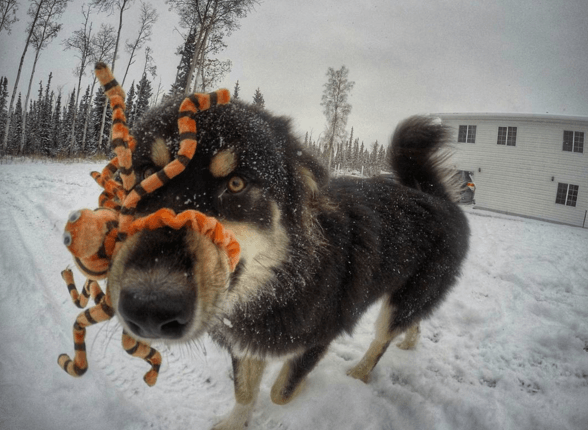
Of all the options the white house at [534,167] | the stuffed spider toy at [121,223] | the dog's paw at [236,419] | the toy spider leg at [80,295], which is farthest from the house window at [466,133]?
the toy spider leg at [80,295]

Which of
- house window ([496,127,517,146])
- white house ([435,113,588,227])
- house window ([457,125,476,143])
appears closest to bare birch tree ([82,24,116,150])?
white house ([435,113,588,227])

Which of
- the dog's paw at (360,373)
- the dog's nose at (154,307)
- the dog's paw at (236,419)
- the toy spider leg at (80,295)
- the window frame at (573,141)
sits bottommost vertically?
the dog's paw at (236,419)

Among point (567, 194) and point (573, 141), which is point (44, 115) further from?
point (573, 141)

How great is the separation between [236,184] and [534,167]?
534 cm

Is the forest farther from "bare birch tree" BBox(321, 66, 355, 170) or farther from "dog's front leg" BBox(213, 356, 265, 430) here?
"dog's front leg" BBox(213, 356, 265, 430)

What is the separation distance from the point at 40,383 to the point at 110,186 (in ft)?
5.50

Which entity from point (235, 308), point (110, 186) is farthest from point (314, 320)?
point (110, 186)

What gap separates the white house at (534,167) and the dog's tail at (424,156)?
0.37 metres

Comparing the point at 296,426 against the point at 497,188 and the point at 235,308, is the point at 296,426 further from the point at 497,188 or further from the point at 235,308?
the point at 497,188

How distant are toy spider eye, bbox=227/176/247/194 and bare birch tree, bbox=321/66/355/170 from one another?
1441 millimetres

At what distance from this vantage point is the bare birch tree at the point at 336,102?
2935 millimetres

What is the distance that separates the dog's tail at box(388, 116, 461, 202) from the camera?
327cm

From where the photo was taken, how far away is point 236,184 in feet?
4.78

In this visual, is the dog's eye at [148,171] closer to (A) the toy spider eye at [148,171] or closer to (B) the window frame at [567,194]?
(A) the toy spider eye at [148,171]
